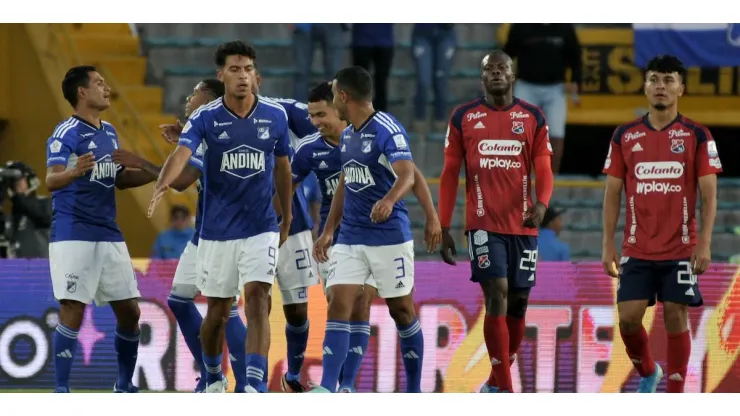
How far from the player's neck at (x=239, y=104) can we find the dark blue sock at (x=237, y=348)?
1461 mm

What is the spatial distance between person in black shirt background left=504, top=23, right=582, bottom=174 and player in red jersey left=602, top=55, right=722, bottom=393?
209 inches

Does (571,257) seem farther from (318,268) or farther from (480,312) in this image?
(318,268)

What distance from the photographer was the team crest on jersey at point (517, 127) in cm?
990

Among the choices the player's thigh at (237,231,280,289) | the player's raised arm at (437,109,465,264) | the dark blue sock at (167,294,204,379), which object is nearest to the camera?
the player's thigh at (237,231,280,289)

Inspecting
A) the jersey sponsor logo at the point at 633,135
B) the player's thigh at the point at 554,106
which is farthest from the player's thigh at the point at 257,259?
the player's thigh at the point at 554,106

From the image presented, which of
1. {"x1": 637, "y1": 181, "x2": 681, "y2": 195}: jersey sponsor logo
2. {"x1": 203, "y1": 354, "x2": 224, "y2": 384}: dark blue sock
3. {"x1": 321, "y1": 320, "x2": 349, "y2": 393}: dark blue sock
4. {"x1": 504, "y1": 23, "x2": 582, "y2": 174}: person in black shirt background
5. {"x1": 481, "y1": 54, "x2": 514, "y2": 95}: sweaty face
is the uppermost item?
{"x1": 504, "y1": 23, "x2": 582, "y2": 174}: person in black shirt background

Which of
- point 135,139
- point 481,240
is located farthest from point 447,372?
point 135,139

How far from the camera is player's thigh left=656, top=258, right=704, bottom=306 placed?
376 inches

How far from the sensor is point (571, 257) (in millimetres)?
15695

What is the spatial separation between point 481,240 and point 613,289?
Answer: 2.25 m

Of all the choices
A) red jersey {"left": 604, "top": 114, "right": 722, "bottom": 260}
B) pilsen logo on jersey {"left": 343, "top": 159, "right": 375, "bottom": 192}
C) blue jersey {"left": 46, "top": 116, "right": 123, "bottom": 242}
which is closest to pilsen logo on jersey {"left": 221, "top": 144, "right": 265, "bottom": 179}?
pilsen logo on jersey {"left": 343, "top": 159, "right": 375, "bottom": 192}

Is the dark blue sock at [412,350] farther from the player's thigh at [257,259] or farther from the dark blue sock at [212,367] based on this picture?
the dark blue sock at [212,367]

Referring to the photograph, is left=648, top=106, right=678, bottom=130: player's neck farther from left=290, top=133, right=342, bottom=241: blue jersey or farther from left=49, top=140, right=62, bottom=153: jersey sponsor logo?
left=49, top=140, right=62, bottom=153: jersey sponsor logo

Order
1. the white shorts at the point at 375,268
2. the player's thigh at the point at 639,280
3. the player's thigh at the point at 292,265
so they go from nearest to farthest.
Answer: the white shorts at the point at 375,268, the player's thigh at the point at 639,280, the player's thigh at the point at 292,265
